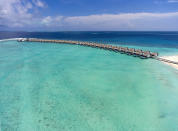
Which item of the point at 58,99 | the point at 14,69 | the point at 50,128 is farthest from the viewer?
the point at 14,69

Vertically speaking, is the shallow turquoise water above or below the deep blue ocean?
below

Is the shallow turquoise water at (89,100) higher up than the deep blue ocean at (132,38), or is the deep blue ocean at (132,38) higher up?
the deep blue ocean at (132,38)

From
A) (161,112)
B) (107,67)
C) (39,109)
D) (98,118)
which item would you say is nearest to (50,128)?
(39,109)

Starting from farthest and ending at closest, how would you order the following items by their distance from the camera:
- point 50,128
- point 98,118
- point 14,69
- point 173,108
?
point 14,69
point 173,108
point 98,118
point 50,128

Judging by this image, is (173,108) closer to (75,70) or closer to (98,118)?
(98,118)

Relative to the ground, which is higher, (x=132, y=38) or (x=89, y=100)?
(x=132, y=38)

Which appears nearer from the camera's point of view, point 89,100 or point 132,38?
point 89,100

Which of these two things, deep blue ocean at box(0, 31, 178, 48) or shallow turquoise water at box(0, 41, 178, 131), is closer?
shallow turquoise water at box(0, 41, 178, 131)

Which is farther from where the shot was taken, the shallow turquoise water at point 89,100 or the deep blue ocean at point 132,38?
the deep blue ocean at point 132,38
